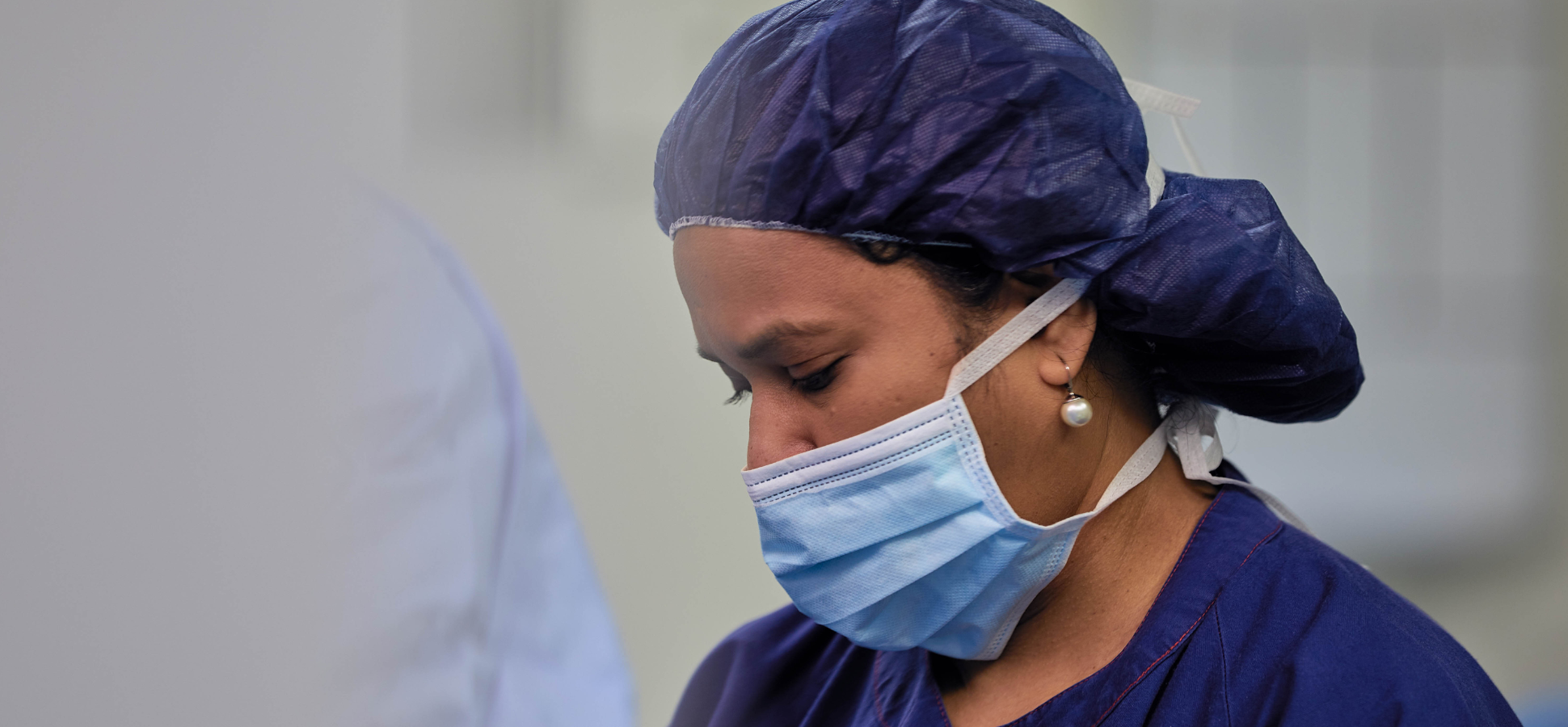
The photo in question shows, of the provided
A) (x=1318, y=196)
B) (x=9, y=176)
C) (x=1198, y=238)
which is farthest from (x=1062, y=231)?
(x=1318, y=196)

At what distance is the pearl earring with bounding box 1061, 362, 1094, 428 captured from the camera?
2.52ft

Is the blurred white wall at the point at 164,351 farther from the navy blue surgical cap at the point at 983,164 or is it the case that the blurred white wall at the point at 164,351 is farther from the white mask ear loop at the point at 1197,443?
the white mask ear loop at the point at 1197,443

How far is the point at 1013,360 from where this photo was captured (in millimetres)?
775

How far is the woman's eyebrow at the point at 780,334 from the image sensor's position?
0.75m

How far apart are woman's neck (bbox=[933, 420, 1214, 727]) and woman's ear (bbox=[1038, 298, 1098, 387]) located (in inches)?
4.1

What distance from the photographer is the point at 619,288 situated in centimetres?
97

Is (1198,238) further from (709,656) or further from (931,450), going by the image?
(709,656)

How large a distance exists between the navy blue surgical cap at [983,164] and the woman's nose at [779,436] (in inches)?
6.4

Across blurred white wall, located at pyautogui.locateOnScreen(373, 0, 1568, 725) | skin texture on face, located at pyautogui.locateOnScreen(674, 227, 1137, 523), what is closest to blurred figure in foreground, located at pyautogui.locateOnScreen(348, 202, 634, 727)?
blurred white wall, located at pyautogui.locateOnScreen(373, 0, 1568, 725)

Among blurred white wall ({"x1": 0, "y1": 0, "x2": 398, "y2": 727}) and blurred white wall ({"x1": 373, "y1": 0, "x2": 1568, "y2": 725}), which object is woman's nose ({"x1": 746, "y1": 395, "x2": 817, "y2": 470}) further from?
blurred white wall ({"x1": 0, "y1": 0, "x2": 398, "y2": 727})

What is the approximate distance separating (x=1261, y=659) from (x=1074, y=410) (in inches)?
9.3

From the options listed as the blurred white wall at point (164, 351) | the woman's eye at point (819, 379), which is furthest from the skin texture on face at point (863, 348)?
the blurred white wall at point (164, 351)

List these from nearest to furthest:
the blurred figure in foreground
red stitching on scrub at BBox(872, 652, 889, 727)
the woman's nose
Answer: the blurred figure in foreground
the woman's nose
red stitching on scrub at BBox(872, 652, 889, 727)

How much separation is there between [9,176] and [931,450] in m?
0.60
